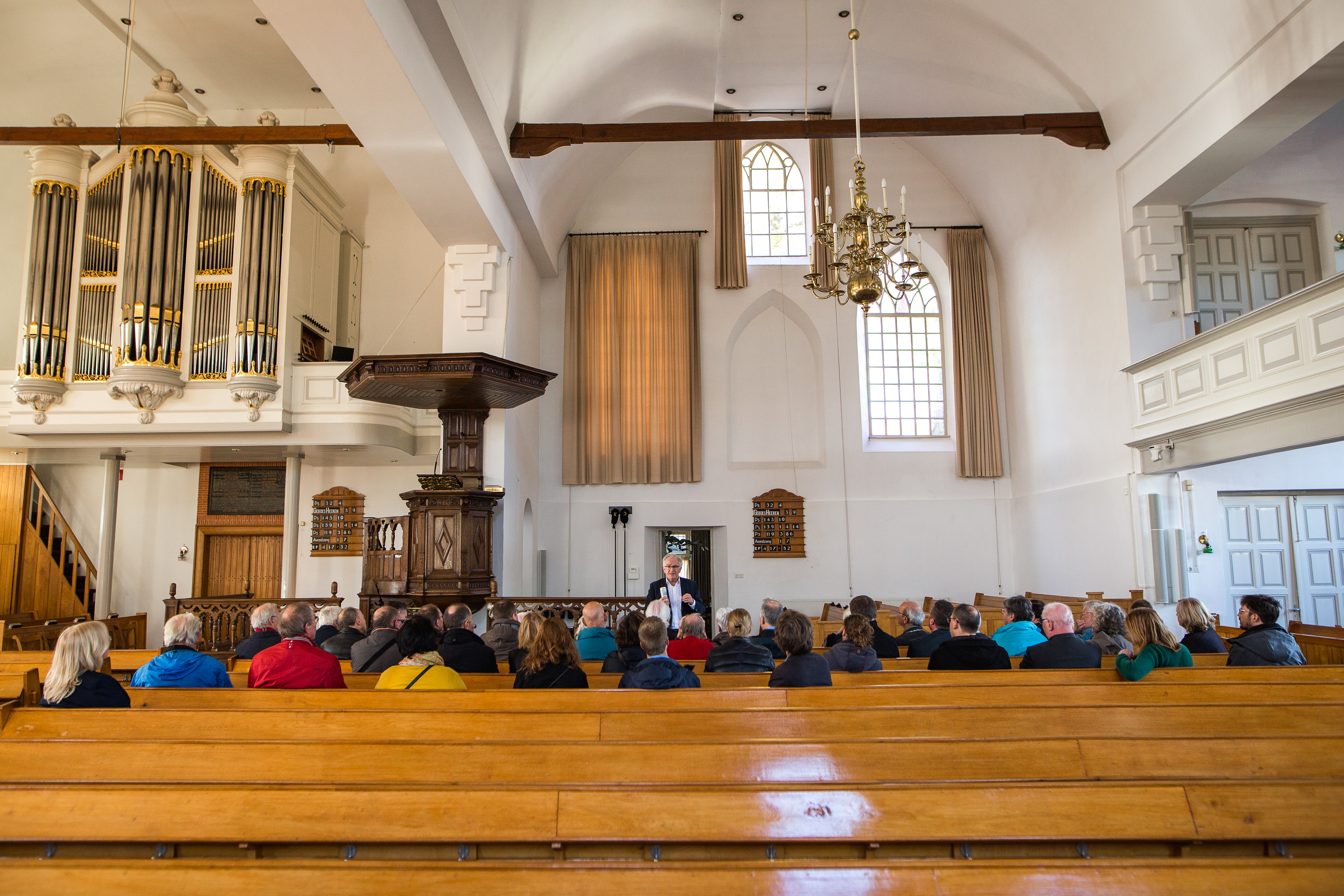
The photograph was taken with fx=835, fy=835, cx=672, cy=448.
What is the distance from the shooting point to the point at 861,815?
7.25 feet

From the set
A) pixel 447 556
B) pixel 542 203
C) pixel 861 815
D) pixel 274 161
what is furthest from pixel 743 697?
pixel 274 161

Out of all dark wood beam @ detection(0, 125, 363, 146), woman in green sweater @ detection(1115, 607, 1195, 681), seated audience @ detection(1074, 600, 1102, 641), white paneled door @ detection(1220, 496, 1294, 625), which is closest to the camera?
woman in green sweater @ detection(1115, 607, 1195, 681)

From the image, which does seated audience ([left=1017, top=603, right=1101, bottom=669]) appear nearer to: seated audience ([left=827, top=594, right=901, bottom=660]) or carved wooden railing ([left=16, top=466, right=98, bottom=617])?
seated audience ([left=827, top=594, right=901, bottom=660])

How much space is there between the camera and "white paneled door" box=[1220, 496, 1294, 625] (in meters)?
8.73

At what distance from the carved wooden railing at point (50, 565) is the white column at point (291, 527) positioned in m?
2.82

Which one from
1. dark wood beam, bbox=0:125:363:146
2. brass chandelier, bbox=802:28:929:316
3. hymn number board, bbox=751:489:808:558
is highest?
dark wood beam, bbox=0:125:363:146

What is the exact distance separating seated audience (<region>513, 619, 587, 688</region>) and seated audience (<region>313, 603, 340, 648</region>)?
217cm

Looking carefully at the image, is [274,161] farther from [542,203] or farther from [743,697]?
[743,697]

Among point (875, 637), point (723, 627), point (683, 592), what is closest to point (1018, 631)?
point (875, 637)

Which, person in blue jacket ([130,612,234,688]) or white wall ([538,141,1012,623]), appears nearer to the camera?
person in blue jacket ([130,612,234,688])

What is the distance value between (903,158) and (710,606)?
7702mm

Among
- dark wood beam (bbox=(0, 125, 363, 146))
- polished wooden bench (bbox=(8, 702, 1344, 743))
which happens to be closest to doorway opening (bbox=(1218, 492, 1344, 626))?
polished wooden bench (bbox=(8, 702, 1344, 743))

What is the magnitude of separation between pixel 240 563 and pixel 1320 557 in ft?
44.2

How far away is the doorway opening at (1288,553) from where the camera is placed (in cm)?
875
